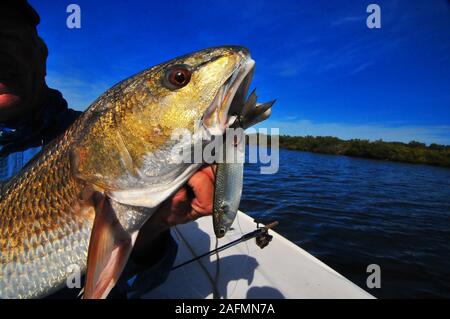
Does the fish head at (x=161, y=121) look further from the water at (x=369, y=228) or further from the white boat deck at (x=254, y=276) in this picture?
the water at (x=369, y=228)

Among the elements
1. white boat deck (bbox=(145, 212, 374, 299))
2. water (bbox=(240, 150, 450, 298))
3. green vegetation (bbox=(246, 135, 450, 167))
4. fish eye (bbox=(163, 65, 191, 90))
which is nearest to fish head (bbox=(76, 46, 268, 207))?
fish eye (bbox=(163, 65, 191, 90))

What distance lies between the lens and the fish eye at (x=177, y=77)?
5.29 feet

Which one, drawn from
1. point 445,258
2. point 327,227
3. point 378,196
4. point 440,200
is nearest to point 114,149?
point 327,227

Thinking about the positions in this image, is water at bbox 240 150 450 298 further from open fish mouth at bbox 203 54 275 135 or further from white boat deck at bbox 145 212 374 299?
open fish mouth at bbox 203 54 275 135

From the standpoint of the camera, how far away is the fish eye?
161 cm

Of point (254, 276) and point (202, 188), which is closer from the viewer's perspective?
point (202, 188)

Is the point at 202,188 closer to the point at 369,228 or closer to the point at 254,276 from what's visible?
the point at 254,276

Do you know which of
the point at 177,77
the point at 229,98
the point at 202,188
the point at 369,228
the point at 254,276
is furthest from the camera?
the point at 369,228

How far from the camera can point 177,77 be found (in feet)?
5.33

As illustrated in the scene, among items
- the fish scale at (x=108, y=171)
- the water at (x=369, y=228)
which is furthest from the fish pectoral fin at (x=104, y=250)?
the water at (x=369, y=228)

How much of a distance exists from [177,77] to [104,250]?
44.6 inches

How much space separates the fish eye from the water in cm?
641

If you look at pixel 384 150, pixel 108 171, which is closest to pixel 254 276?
pixel 108 171
